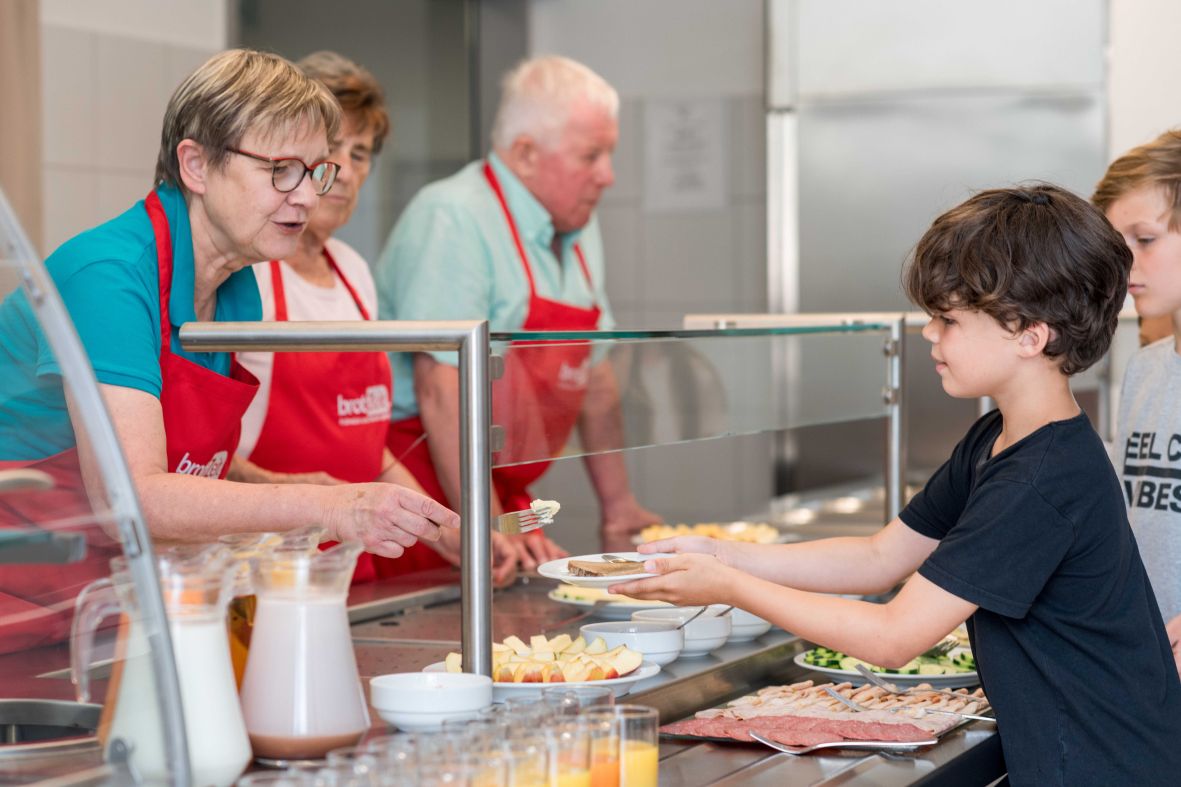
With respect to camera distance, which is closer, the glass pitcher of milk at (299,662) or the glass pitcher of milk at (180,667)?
the glass pitcher of milk at (180,667)

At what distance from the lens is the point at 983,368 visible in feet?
5.33

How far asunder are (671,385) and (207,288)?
0.64m

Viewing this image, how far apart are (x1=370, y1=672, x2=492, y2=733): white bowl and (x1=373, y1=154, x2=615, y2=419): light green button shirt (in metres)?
1.37

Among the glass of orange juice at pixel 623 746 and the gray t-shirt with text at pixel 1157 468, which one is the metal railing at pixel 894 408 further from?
the glass of orange juice at pixel 623 746

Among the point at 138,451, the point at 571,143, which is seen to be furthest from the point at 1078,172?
the point at 138,451

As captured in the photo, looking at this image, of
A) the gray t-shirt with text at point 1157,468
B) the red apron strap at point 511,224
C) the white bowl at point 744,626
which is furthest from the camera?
the red apron strap at point 511,224

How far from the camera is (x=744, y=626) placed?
192 centimetres

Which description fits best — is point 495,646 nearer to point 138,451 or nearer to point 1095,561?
point 138,451

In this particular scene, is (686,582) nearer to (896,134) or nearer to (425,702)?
(425,702)

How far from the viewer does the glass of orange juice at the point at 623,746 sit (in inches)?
48.6

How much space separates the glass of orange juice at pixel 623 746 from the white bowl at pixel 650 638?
0.41 m

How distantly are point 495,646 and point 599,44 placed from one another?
3092 mm

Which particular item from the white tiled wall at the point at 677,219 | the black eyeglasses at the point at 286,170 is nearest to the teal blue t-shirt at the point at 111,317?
the black eyeglasses at the point at 286,170

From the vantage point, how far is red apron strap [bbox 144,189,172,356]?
1663mm
